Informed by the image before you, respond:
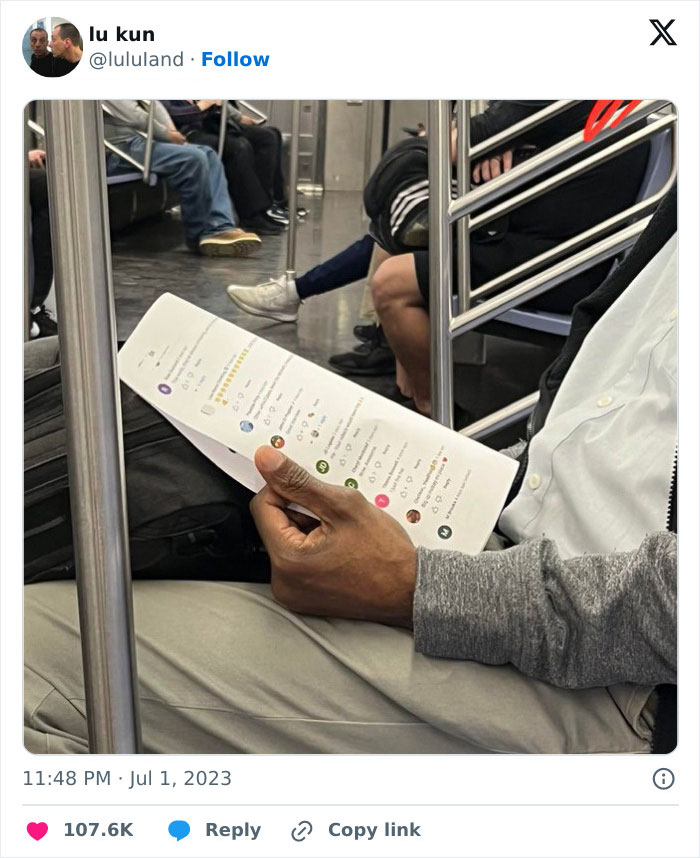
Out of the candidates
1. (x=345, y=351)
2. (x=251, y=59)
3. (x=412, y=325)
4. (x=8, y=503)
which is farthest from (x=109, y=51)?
(x=345, y=351)

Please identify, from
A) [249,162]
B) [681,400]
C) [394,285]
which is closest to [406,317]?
[394,285]

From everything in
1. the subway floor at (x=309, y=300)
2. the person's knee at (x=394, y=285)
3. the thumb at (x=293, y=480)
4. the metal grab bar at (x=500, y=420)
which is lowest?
the subway floor at (x=309, y=300)

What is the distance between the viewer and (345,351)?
243 cm

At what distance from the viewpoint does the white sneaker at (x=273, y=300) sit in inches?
101

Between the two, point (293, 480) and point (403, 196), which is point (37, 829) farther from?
point (403, 196)

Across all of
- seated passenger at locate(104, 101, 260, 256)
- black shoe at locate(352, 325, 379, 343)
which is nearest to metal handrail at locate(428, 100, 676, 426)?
black shoe at locate(352, 325, 379, 343)

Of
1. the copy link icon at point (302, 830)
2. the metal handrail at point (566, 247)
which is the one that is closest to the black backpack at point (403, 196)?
the metal handrail at point (566, 247)

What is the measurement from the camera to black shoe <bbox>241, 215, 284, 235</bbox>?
3.50m

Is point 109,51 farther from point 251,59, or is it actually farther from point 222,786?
point 222,786

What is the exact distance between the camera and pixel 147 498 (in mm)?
561

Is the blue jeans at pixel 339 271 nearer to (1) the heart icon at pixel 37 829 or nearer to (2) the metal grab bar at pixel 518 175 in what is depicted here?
(2) the metal grab bar at pixel 518 175

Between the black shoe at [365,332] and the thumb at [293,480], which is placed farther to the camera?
the black shoe at [365,332]

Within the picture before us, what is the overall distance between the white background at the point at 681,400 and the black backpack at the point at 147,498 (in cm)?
16

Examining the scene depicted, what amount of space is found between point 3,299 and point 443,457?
0.29 metres
